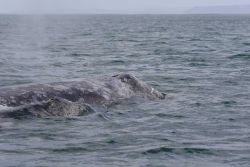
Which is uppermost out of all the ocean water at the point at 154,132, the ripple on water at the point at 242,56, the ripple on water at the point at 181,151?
the ripple on water at the point at 181,151

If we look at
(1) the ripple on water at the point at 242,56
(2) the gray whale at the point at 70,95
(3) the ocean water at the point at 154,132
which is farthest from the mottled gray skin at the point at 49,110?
(1) the ripple on water at the point at 242,56

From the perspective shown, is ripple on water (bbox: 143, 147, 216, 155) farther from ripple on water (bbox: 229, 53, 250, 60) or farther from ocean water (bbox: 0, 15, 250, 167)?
ripple on water (bbox: 229, 53, 250, 60)

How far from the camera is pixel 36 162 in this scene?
28.2 feet

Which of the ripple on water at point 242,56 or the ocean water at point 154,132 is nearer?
the ocean water at point 154,132

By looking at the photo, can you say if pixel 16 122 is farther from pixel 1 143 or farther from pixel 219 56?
pixel 219 56

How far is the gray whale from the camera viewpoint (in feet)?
40.2

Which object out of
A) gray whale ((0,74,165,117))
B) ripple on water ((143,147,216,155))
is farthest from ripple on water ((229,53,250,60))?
ripple on water ((143,147,216,155))

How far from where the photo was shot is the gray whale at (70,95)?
12.3 meters

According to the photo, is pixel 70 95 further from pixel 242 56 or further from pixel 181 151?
pixel 242 56

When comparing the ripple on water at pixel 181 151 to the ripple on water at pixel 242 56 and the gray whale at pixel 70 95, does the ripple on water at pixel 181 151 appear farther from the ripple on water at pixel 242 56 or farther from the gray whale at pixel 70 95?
the ripple on water at pixel 242 56

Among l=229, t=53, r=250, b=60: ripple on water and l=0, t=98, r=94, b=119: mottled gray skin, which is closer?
l=0, t=98, r=94, b=119: mottled gray skin

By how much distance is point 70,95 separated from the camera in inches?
540

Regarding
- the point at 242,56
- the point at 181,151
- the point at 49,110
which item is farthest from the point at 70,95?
the point at 242,56

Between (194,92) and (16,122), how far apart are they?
619 centimetres
